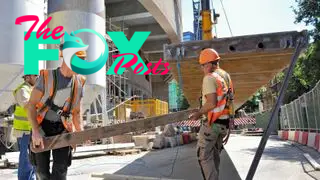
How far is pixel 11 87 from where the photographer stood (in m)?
11.9

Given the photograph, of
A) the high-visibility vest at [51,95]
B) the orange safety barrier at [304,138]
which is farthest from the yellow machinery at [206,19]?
the high-visibility vest at [51,95]

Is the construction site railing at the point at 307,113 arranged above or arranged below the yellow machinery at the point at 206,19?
below

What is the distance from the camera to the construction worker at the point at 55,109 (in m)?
3.47

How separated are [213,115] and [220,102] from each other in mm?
160

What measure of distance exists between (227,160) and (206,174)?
5.79 m

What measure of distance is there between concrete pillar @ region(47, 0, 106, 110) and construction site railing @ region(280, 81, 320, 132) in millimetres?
7816

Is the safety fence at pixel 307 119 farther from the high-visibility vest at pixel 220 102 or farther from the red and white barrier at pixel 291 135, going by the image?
the high-visibility vest at pixel 220 102

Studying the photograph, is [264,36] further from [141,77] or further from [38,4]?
[141,77]

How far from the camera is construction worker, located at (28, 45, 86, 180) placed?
3.47 m

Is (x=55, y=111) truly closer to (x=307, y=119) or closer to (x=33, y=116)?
(x=33, y=116)

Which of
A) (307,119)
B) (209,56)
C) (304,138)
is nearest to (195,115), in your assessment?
(209,56)

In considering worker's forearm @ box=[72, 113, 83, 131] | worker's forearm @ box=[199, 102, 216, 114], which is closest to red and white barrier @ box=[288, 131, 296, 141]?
worker's forearm @ box=[199, 102, 216, 114]

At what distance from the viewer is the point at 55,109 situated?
11.7 feet

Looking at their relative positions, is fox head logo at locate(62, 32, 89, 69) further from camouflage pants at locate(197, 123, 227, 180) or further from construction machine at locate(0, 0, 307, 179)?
camouflage pants at locate(197, 123, 227, 180)
